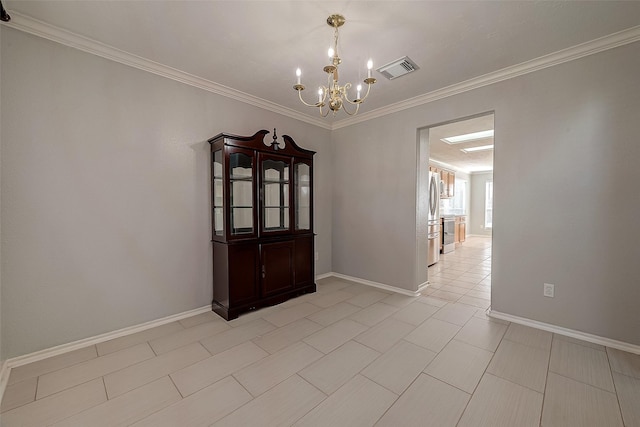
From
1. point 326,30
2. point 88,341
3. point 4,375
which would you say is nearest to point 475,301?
point 326,30

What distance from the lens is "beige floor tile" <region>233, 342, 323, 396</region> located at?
1.78 metres

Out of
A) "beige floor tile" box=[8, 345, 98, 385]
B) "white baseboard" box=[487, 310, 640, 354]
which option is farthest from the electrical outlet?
"beige floor tile" box=[8, 345, 98, 385]

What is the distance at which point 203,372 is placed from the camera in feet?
6.26

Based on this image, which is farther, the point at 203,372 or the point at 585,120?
the point at 585,120

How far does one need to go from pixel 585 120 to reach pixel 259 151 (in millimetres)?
3181

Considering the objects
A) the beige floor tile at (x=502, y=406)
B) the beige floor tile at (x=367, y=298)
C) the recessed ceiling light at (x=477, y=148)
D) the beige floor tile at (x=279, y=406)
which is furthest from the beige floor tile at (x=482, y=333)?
the recessed ceiling light at (x=477, y=148)

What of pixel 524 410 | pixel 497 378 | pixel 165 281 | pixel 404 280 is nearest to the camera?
pixel 524 410

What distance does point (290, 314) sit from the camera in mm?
2912

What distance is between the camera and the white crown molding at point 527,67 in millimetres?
2135

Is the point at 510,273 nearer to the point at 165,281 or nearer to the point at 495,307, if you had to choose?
the point at 495,307

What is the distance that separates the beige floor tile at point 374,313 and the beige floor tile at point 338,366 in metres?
0.49

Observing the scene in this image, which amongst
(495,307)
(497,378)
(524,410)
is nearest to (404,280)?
(495,307)

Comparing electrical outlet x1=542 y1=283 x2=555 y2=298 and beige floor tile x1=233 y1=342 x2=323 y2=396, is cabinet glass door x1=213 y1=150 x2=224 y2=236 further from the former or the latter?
electrical outlet x1=542 y1=283 x2=555 y2=298

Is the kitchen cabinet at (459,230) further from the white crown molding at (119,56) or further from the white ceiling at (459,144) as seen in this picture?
the white crown molding at (119,56)
